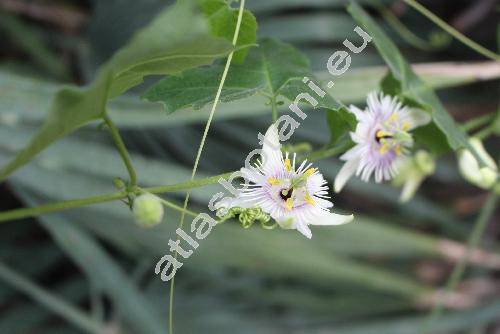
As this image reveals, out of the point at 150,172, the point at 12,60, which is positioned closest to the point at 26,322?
the point at 150,172

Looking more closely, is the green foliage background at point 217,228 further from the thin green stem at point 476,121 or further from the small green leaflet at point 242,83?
the small green leaflet at point 242,83

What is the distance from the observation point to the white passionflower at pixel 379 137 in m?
0.55

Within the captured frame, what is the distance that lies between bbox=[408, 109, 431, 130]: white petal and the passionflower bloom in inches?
5.4

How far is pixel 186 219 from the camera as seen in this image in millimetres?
957

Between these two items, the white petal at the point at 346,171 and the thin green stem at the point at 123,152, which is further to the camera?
the white petal at the point at 346,171

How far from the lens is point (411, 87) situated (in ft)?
1.89

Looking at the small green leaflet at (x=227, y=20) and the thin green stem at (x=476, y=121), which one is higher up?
the thin green stem at (x=476, y=121)

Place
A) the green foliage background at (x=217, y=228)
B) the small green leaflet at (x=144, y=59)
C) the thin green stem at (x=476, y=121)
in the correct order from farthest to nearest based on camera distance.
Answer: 1. the green foliage background at (x=217, y=228)
2. the thin green stem at (x=476, y=121)
3. the small green leaflet at (x=144, y=59)

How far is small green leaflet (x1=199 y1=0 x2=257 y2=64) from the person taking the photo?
0.49m

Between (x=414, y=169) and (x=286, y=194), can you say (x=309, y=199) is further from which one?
(x=414, y=169)

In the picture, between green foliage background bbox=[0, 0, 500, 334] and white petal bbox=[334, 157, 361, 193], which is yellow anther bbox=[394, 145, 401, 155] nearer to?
white petal bbox=[334, 157, 361, 193]

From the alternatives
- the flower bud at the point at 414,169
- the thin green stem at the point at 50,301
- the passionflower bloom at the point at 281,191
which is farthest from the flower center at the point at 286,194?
the thin green stem at the point at 50,301

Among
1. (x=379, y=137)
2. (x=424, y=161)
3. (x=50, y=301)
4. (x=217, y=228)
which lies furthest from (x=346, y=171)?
(x=50, y=301)

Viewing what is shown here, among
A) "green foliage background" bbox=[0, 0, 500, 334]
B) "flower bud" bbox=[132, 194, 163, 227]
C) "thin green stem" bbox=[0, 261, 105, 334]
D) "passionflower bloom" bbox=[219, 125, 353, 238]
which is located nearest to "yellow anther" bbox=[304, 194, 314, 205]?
"passionflower bloom" bbox=[219, 125, 353, 238]
